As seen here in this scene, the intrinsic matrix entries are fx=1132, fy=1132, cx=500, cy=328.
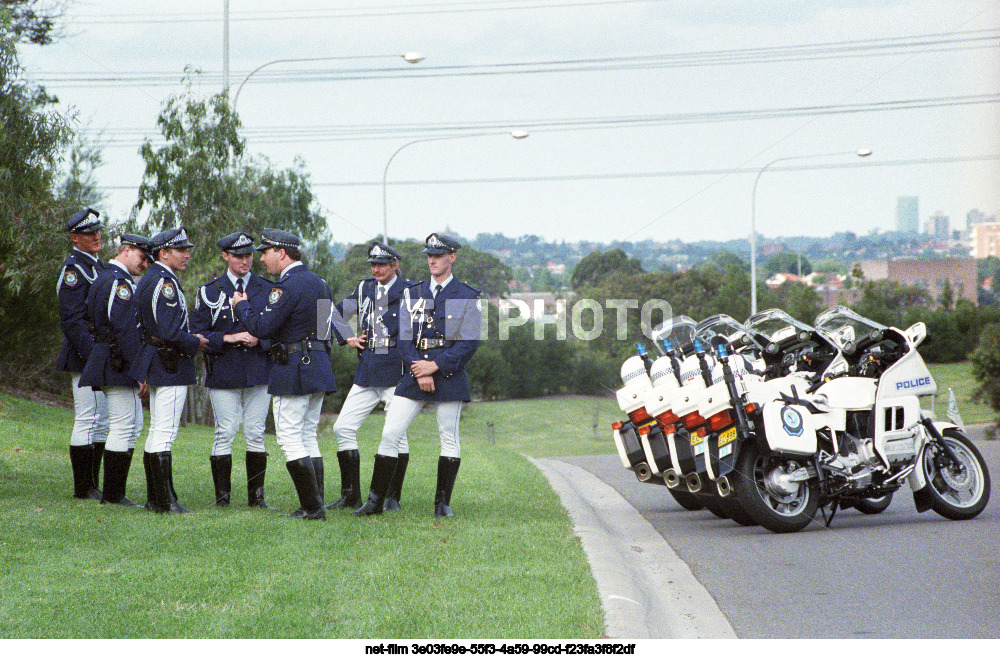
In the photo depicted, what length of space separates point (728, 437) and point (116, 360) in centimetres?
470

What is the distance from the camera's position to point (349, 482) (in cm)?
921

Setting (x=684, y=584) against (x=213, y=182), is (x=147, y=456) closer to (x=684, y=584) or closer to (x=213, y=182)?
(x=684, y=584)

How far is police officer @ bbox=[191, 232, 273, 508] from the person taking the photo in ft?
28.9

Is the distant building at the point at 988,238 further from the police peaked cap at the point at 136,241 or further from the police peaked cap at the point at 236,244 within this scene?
the police peaked cap at the point at 136,241

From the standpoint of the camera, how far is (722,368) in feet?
28.5

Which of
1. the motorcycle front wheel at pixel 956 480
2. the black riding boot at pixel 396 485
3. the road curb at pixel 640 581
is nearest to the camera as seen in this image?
the road curb at pixel 640 581

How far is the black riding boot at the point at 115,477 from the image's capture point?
8.72 m

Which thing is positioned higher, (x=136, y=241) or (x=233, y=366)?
(x=136, y=241)

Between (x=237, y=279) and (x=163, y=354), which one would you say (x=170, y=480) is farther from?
(x=237, y=279)

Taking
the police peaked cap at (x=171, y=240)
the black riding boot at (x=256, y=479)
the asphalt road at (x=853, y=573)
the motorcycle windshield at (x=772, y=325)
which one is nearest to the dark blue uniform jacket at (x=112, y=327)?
the police peaked cap at (x=171, y=240)

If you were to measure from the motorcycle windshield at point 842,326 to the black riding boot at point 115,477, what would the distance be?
5.79m

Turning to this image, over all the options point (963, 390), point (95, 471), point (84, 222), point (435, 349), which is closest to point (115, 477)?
point (95, 471)

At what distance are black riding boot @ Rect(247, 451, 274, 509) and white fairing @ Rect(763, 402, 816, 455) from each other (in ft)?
13.0

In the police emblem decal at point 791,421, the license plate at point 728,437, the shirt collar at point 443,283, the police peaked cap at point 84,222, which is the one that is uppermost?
the police peaked cap at point 84,222
